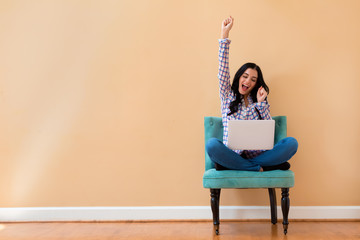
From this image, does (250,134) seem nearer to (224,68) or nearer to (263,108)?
(263,108)

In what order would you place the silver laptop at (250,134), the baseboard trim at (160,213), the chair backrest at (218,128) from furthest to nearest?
the baseboard trim at (160,213) < the chair backrest at (218,128) < the silver laptop at (250,134)

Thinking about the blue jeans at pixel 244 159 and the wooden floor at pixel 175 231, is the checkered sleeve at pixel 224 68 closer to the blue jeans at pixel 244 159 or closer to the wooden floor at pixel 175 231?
the blue jeans at pixel 244 159

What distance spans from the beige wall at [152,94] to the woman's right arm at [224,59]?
0.68 feet

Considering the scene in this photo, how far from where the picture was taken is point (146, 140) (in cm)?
264

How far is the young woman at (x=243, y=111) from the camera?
6.88ft

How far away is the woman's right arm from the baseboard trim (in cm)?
79

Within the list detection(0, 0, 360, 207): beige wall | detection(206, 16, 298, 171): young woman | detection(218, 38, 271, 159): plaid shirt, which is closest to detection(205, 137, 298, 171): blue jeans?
detection(206, 16, 298, 171): young woman

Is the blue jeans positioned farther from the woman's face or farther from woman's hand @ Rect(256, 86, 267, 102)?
the woman's face

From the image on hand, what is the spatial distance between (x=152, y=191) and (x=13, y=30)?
1.51 metres

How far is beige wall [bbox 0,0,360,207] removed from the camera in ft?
8.43

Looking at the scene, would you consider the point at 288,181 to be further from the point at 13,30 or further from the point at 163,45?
the point at 13,30

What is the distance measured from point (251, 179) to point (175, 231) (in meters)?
0.57

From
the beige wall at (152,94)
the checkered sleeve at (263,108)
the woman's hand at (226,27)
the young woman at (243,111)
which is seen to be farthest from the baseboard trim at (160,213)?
the woman's hand at (226,27)

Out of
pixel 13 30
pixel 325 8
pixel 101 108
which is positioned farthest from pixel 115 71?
pixel 325 8
